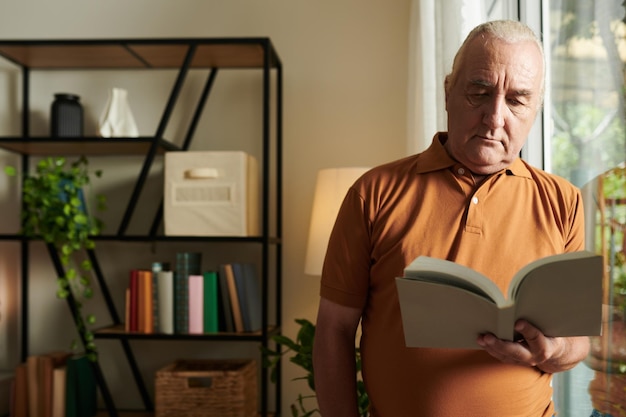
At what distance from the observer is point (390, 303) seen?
1.36m

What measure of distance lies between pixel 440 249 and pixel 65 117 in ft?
6.96

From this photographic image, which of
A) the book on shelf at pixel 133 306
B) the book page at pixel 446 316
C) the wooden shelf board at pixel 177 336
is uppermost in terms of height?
the book page at pixel 446 316

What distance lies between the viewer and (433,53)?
86.0 inches

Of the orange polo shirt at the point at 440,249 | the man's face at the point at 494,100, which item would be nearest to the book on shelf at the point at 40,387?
the orange polo shirt at the point at 440,249

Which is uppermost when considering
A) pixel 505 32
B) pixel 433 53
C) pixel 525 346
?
pixel 433 53

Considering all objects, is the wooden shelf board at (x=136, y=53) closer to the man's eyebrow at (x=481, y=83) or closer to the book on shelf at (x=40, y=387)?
the book on shelf at (x=40, y=387)

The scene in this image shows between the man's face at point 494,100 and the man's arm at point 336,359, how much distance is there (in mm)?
405

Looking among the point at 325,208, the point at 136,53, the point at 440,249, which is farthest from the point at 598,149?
the point at 136,53

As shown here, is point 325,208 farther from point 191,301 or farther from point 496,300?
point 496,300

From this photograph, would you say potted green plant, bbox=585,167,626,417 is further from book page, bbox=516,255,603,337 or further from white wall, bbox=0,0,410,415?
white wall, bbox=0,0,410,415

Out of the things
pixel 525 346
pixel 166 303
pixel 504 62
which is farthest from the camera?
pixel 166 303

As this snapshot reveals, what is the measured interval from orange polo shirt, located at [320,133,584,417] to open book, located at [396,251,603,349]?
0.65 feet

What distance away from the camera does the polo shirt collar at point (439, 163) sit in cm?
138

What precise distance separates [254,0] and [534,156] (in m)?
1.60
